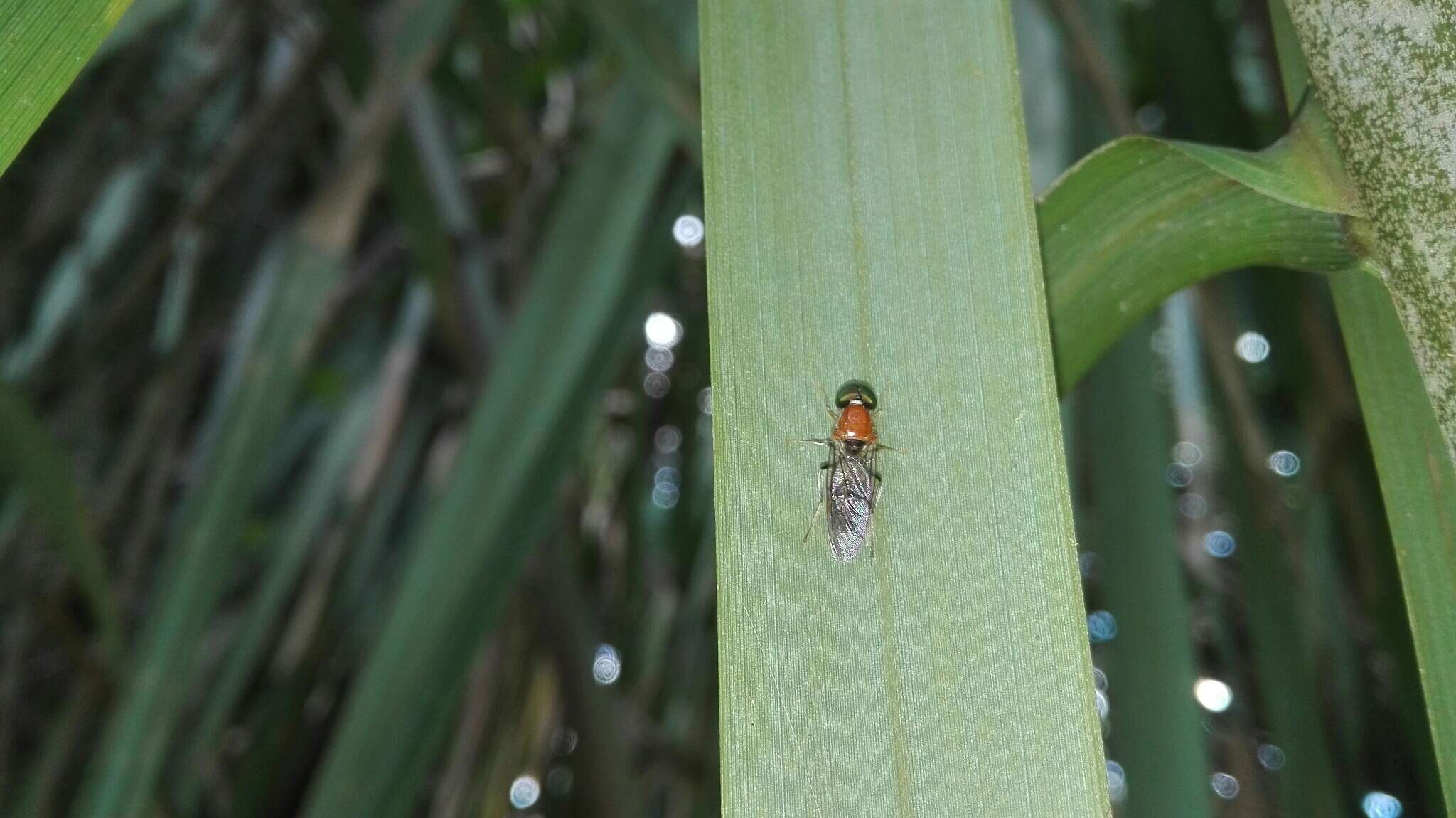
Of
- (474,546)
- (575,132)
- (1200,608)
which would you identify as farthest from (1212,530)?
(474,546)

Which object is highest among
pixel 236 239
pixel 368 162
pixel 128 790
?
pixel 236 239

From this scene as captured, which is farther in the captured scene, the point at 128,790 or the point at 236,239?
the point at 236,239

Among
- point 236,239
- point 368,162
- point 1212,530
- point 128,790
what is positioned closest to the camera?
point 128,790

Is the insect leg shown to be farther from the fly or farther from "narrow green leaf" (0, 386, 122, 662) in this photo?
"narrow green leaf" (0, 386, 122, 662)

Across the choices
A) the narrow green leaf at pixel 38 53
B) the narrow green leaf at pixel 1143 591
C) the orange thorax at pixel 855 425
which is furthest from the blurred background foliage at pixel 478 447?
the narrow green leaf at pixel 38 53

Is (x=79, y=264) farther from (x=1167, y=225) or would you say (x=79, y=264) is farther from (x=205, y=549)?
(x=1167, y=225)

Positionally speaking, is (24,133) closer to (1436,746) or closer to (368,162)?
(1436,746)
